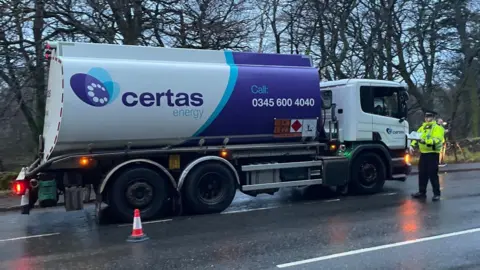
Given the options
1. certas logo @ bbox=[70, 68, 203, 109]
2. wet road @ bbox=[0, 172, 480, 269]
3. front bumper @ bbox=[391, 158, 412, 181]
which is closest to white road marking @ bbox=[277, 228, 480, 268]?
wet road @ bbox=[0, 172, 480, 269]

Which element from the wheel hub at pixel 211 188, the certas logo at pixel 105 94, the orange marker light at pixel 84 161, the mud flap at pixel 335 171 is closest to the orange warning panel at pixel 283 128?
the mud flap at pixel 335 171

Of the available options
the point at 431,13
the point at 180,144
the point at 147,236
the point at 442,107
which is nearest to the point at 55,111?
the point at 180,144

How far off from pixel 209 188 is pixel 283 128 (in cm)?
208

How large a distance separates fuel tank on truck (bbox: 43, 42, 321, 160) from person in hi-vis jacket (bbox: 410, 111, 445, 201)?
231 cm

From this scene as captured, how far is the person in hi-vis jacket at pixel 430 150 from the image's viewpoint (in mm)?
11102

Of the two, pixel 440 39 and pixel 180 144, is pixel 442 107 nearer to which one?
pixel 440 39

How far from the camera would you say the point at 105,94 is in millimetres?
9438

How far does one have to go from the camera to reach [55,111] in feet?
31.7

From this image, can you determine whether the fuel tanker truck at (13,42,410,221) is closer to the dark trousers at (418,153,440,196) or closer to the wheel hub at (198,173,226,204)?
the wheel hub at (198,173,226,204)

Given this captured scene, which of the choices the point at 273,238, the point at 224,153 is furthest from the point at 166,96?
the point at 273,238

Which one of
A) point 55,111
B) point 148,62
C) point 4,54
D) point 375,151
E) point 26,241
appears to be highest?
point 4,54

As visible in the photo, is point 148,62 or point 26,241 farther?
point 148,62

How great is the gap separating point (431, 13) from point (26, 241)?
73.1ft

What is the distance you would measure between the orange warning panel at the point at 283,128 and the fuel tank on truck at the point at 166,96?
10cm
